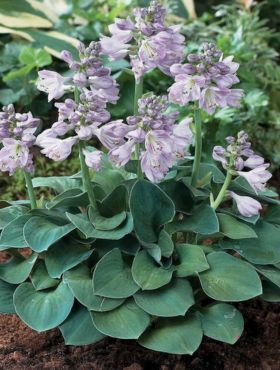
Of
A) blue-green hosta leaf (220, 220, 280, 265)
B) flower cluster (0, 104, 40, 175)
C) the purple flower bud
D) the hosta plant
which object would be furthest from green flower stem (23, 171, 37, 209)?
blue-green hosta leaf (220, 220, 280, 265)

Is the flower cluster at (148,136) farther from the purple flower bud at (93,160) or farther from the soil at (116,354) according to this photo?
the soil at (116,354)

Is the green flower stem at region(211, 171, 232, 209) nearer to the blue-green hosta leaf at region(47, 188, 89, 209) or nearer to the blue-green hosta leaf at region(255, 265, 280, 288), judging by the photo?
the blue-green hosta leaf at region(255, 265, 280, 288)

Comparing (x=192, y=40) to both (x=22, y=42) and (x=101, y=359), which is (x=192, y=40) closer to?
(x=22, y=42)

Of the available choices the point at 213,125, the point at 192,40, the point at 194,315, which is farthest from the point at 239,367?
the point at 192,40

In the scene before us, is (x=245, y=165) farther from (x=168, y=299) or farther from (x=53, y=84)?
(x=53, y=84)

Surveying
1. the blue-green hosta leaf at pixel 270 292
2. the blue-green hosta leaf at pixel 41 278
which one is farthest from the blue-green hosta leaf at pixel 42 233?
the blue-green hosta leaf at pixel 270 292
